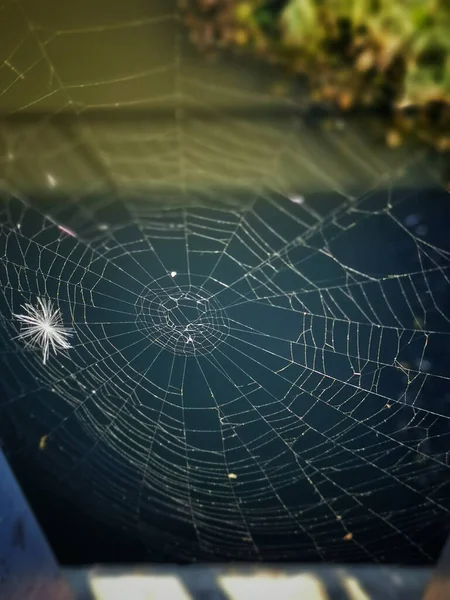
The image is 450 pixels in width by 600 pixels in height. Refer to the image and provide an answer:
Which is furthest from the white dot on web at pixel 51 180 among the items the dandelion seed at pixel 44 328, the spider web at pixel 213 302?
the dandelion seed at pixel 44 328

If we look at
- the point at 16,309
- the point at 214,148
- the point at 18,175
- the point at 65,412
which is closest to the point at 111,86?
the point at 214,148

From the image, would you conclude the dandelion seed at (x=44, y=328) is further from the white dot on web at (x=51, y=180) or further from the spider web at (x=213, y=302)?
the white dot on web at (x=51, y=180)

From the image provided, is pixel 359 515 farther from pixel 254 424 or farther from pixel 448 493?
pixel 254 424

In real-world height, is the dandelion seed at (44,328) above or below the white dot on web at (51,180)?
below

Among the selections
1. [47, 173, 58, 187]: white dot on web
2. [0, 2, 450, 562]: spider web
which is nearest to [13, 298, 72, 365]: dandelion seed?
[0, 2, 450, 562]: spider web

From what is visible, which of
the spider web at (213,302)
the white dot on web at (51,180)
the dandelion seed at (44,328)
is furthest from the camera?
the dandelion seed at (44,328)

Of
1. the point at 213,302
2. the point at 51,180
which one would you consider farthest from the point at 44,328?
the point at 213,302

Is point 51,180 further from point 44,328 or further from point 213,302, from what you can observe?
point 213,302

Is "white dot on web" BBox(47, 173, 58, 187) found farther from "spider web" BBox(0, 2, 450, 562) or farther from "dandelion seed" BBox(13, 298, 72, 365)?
"dandelion seed" BBox(13, 298, 72, 365)
